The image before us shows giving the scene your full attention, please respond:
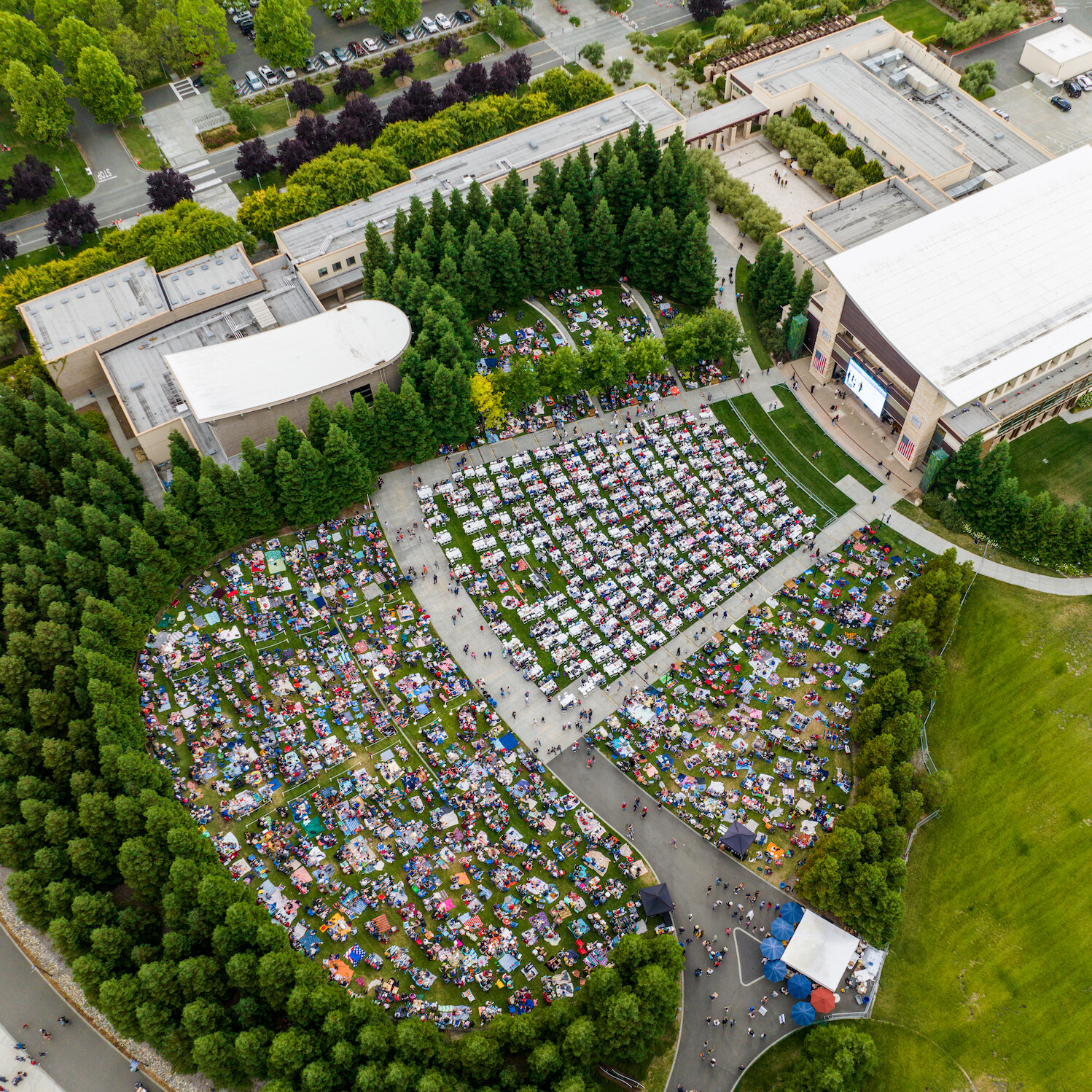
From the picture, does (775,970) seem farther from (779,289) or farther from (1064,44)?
(1064,44)

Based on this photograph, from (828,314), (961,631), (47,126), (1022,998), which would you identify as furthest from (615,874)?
(47,126)

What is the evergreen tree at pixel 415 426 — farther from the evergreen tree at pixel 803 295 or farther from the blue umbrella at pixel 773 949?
the blue umbrella at pixel 773 949

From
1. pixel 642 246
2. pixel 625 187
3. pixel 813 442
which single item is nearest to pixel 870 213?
pixel 642 246

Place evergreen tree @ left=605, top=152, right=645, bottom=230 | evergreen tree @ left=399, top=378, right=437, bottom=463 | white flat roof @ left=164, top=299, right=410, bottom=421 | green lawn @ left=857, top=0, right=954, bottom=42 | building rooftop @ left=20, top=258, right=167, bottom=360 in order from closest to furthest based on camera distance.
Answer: evergreen tree @ left=399, top=378, right=437, bottom=463 → white flat roof @ left=164, top=299, right=410, bottom=421 → building rooftop @ left=20, top=258, right=167, bottom=360 → evergreen tree @ left=605, top=152, right=645, bottom=230 → green lawn @ left=857, top=0, right=954, bottom=42

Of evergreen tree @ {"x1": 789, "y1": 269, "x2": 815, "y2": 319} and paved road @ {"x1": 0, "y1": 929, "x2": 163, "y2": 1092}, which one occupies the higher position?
evergreen tree @ {"x1": 789, "y1": 269, "x2": 815, "y2": 319}

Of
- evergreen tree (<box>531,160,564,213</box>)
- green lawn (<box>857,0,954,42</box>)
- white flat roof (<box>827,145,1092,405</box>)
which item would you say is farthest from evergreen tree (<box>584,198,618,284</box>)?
green lawn (<box>857,0,954,42</box>)

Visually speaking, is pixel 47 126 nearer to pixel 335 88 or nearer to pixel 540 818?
pixel 335 88

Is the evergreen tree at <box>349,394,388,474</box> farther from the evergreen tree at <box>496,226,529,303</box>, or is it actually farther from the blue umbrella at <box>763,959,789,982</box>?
the blue umbrella at <box>763,959,789,982</box>
